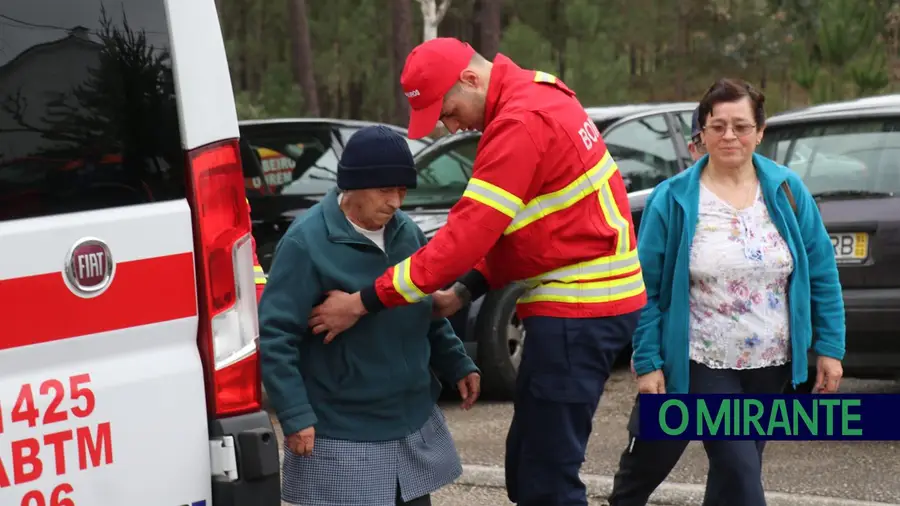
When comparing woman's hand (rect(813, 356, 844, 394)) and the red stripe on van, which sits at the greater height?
the red stripe on van

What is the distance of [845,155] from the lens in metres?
6.66

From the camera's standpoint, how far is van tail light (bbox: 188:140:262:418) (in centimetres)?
298

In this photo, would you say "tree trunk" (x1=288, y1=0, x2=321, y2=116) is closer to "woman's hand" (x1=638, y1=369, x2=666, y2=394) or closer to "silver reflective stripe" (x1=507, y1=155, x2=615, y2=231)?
"woman's hand" (x1=638, y1=369, x2=666, y2=394)

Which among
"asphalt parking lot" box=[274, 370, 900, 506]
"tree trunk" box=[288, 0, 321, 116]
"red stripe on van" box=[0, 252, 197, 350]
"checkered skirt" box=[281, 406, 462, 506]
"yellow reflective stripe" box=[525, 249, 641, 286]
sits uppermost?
"tree trunk" box=[288, 0, 321, 116]

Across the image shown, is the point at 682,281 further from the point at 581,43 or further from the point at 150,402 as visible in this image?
the point at 581,43

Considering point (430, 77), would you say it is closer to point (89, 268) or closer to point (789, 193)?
point (789, 193)

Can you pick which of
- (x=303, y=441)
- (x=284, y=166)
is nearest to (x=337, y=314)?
(x=303, y=441)

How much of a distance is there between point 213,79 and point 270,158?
609 centimetres

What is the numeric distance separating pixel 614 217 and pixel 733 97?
2.24 feet

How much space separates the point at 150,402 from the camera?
2.87m

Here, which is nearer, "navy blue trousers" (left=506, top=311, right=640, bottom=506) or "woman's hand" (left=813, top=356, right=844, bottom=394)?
"navy blue trousers" (left=506, top=311, right=640, bottom=506)

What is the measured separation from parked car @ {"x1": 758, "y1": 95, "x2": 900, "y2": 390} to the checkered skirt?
316cm

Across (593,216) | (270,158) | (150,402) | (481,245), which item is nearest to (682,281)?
(593,216)

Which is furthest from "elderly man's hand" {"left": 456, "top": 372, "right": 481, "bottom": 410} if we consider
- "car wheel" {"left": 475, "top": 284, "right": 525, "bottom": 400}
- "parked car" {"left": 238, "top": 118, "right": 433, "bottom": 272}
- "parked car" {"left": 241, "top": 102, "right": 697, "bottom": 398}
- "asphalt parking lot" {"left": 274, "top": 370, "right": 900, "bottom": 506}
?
"parked car" {"left": 238, "top": 118, "right": 433, "bottom": 272}
